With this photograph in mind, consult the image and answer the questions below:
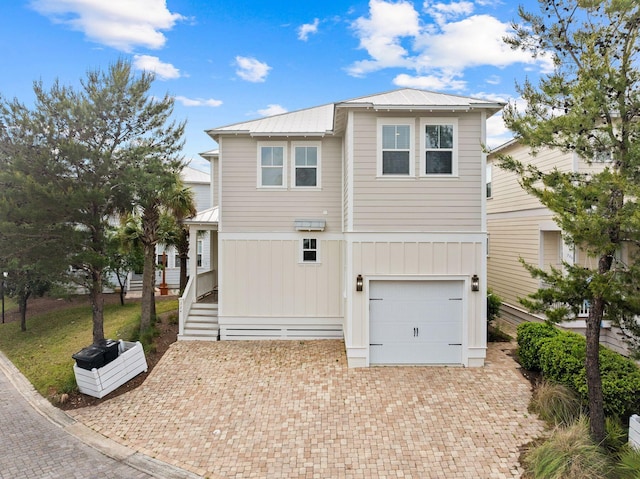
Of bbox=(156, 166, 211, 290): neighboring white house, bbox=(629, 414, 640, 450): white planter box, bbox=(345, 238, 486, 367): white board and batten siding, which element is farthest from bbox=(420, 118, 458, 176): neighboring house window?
bbox=(156, 166, 211, 290): neighboring white house

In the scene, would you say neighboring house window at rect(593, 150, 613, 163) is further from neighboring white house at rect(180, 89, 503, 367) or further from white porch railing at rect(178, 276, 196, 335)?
white porch railing at rect(178, 276, 196, 335)

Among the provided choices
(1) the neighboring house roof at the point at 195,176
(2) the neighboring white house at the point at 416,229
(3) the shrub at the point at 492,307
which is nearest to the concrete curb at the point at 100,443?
(2) the neighboring white house at the point at 416,229

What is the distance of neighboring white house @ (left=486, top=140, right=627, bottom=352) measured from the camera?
38.1 feet

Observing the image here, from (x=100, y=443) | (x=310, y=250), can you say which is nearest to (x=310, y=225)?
(x=310, y=250)

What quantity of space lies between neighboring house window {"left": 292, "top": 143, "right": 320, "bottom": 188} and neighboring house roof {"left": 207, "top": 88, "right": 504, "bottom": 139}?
2.01ft

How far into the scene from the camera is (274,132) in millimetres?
11539

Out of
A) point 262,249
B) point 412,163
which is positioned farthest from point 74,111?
point 412,163

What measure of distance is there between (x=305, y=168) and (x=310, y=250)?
8.55 ft

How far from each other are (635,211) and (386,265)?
5256mm

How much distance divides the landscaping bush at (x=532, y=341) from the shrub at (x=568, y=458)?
9.54 feet

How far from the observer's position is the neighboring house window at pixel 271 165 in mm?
11805

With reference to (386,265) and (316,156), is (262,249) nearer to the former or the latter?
(316,156)

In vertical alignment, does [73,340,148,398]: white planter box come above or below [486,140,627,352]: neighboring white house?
below

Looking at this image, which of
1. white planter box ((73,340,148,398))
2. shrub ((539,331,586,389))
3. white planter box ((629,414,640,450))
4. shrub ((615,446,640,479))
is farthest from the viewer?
white planter box ((73,340,148,398))
